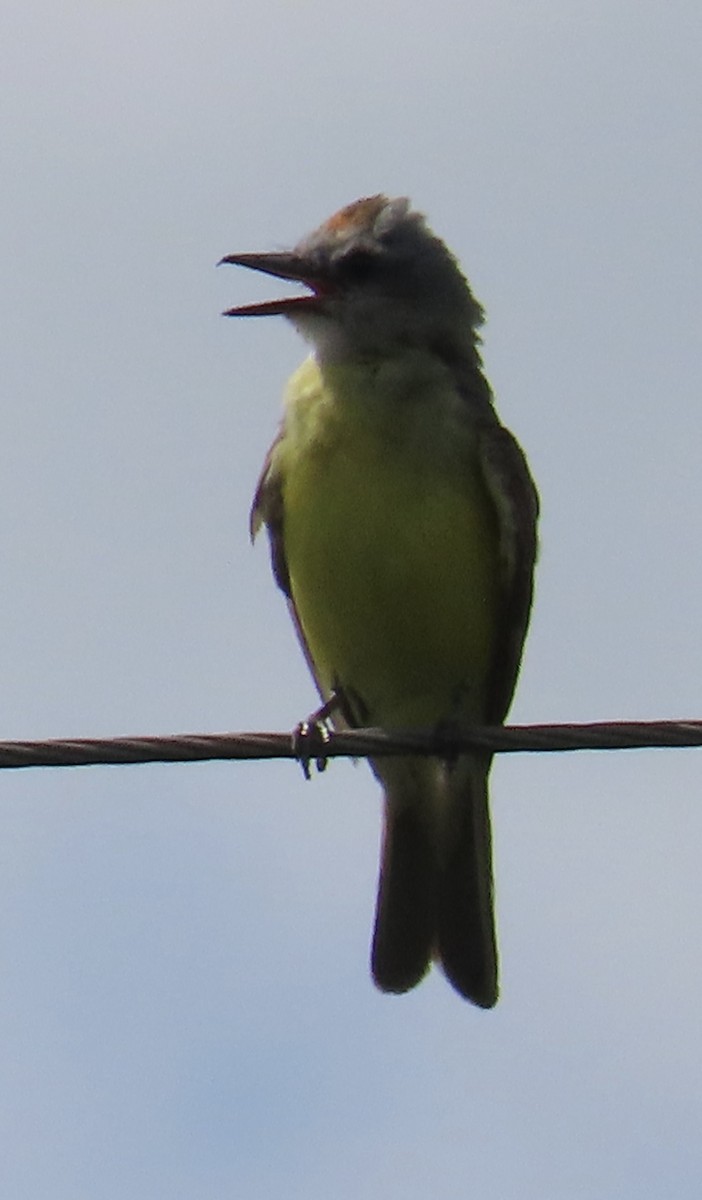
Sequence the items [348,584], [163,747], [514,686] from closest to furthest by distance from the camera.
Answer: [163,747], [348,584], [514,686]

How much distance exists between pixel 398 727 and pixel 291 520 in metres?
0.99

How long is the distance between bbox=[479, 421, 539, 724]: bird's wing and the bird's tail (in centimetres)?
Result: 41

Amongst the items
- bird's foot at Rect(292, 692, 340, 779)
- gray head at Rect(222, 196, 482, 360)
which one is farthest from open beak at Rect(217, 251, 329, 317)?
bird's foot at Rect(292, 692, 340, 779)

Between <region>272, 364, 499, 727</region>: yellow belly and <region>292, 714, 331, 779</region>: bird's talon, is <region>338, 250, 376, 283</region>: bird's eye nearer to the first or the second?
<region>272, 364, 499, 727</region>: yellow belly

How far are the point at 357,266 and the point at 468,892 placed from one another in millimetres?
2742

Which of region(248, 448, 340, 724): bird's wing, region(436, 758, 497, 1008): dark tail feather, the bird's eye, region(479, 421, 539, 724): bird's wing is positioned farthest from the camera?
the bird's eye

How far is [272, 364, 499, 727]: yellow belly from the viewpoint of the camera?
886 centimetres

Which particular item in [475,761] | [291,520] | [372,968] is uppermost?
[291,520]

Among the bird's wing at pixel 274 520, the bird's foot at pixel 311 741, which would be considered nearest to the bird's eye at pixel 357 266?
the bird's wing at pixel 274 520

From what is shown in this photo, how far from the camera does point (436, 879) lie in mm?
9977

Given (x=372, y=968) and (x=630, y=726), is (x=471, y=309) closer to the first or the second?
(x=372, y=968)

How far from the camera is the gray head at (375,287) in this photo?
9.71 metres

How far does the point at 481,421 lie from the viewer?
9297mm

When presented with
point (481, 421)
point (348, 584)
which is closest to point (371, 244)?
point (481, 421)
